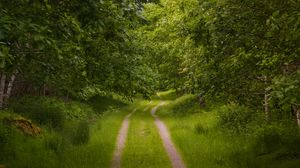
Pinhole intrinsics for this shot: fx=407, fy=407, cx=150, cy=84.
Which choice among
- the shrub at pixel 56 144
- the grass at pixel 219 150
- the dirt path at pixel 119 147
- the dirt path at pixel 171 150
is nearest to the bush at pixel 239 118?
the grass at pixel 219 150

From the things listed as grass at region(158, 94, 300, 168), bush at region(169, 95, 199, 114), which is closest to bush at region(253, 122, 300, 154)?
grass at region(158, 94, 300, 168)

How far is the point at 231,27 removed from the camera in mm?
10508

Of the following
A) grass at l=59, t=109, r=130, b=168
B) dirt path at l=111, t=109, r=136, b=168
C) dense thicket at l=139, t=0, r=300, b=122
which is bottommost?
dirt path at l=111, t=109, r=136, b=168

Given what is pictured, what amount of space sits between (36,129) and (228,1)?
Result: 10.9 m

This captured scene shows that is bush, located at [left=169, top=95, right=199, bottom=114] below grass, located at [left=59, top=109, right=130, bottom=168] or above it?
above

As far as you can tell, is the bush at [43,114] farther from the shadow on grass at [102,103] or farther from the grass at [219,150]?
the shadow on grass at [102,103]

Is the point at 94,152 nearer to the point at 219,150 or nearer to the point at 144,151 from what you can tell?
the point at 144,151

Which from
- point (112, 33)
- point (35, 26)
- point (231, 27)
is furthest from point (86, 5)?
point (231, 27)

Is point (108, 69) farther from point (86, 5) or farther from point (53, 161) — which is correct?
point (86, 5)

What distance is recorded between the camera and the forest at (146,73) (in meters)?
8.34

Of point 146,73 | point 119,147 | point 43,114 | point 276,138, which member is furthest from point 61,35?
point 43,114

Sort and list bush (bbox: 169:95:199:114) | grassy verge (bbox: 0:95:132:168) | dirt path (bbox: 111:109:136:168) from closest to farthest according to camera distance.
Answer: grassy verge (bbox: 0:95:132:168) < dirt path (bbox: 111:109:136:168) < bush (bbox: 169:95:199:114)

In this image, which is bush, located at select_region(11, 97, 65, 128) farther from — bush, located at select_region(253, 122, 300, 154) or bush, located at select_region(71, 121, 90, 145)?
bush, located at select_region(253, 122, 300, 154)

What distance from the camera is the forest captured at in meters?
8.34
